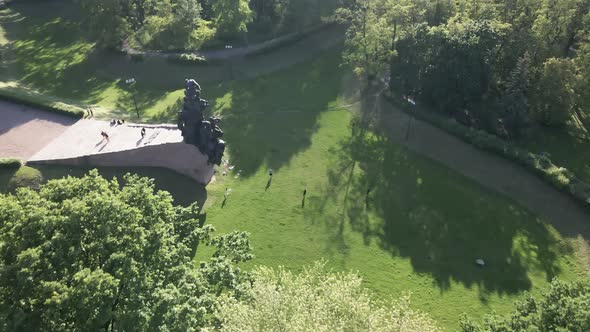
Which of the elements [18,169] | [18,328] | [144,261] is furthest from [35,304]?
[18,169]

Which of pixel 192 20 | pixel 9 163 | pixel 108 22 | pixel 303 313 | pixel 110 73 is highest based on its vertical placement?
pixel 192 20

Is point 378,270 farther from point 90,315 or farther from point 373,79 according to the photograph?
point 373,79

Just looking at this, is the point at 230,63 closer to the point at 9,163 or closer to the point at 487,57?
the point at 9,163

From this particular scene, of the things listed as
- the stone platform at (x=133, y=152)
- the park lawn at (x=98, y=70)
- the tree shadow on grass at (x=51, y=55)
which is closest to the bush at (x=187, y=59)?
the park lawn at (x=98, y=70)

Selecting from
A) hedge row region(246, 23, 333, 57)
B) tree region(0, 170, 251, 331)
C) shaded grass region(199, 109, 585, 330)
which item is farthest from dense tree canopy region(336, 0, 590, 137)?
tree region(0, 170, 251, 331)

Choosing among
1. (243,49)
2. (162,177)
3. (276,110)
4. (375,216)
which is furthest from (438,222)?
(243,49)

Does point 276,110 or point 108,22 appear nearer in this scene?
point 276,110

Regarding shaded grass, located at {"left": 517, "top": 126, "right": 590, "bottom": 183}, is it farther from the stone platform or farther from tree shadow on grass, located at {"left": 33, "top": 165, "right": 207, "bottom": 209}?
the stone platform

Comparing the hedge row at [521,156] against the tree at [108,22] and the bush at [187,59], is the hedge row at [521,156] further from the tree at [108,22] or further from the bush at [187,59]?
the tree at [108,22]
